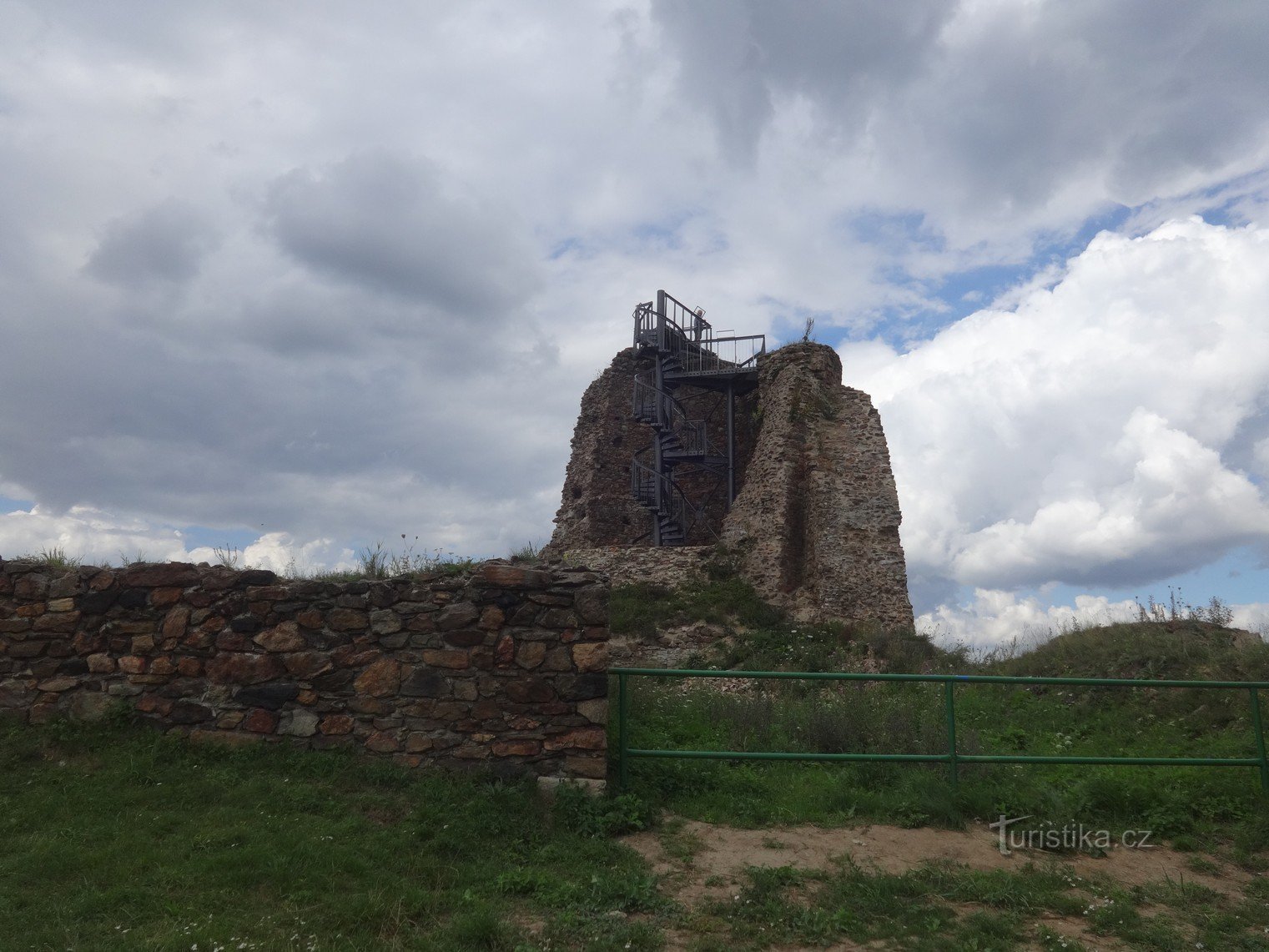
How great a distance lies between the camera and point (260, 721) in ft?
24.5

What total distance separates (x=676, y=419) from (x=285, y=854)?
20.9 meters

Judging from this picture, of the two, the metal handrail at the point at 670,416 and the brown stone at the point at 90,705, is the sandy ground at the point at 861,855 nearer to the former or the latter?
the brown stone at the point at 90,705

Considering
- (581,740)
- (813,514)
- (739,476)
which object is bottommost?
(581,740)

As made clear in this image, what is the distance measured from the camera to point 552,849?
248 inches

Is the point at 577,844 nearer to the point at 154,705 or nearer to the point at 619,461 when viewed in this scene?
the point at 154,705

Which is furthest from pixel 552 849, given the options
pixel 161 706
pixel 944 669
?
pixel 944 669

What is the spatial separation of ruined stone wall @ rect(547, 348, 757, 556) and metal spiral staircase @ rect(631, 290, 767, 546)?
27cm

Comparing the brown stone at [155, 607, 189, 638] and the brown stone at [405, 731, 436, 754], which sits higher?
the brown stone at [155, 607, 189, 638]

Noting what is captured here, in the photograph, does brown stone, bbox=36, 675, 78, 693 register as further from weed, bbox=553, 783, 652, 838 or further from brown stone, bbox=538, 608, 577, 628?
weed, bbox=553, 783, 652, 838

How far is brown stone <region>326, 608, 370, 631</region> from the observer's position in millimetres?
7480

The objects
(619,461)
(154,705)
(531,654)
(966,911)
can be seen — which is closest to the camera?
(966,911)

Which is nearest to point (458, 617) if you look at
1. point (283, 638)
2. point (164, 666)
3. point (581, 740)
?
point (581, 740)

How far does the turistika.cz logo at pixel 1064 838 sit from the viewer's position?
687 cm

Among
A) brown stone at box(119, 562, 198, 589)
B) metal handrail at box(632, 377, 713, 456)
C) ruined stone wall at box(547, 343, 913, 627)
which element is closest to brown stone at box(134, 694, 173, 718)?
brown stone at box(119, 562, 198, 589)
